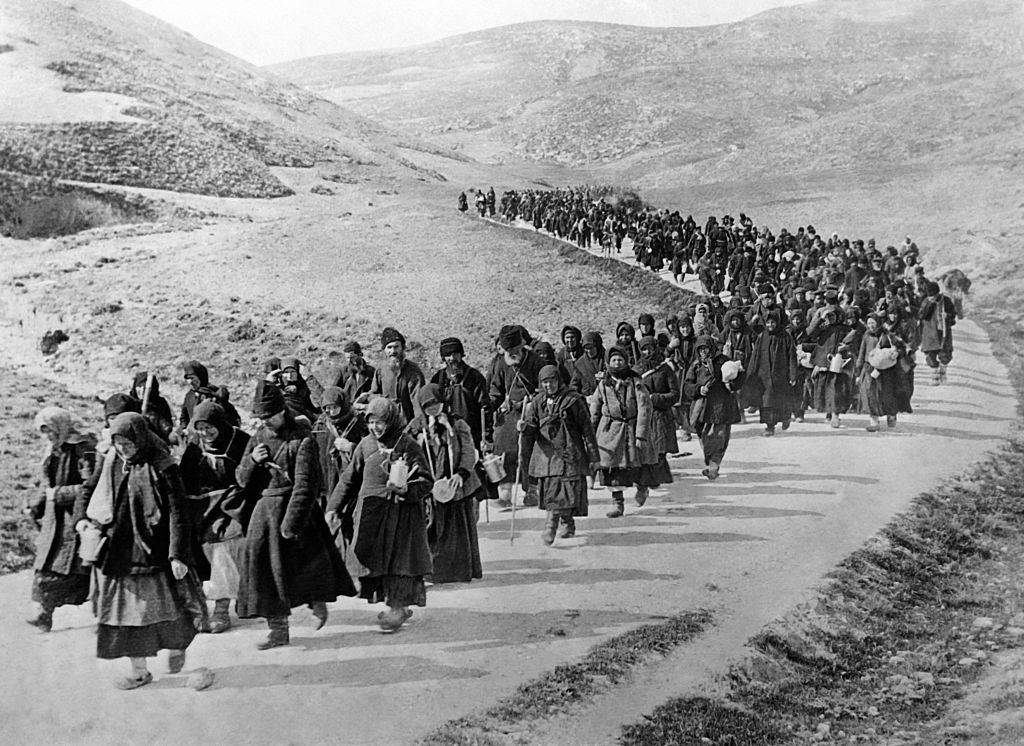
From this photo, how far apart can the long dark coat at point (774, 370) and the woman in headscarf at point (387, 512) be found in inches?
292

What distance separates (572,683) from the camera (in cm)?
605

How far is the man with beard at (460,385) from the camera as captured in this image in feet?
31.3

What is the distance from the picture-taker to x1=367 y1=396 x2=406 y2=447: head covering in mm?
6582

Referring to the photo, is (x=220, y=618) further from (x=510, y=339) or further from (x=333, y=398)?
(x=510, y=339)

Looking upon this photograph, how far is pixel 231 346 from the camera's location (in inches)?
722

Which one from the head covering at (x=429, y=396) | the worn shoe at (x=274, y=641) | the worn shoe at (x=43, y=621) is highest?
the head covering at (x=429, y=396)

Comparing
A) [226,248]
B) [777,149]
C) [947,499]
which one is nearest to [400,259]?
[226,248]

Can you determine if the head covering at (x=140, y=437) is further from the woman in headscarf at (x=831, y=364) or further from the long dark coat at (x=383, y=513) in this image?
the woman in headscarf at (x=831, y=364)

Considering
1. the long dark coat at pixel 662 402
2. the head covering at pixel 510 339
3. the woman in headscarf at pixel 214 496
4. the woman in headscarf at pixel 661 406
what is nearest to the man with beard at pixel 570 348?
the woman in headscarf at pixel 661 406

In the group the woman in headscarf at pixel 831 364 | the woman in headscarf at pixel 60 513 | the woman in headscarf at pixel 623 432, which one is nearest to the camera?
the woman in headscarf at pixel 60 513

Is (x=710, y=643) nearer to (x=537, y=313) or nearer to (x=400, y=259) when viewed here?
(x=537, y=313)

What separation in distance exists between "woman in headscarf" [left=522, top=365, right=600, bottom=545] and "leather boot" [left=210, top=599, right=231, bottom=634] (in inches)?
111

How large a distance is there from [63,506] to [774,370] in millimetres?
9165

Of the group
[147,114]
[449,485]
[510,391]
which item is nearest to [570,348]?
[510,391]
